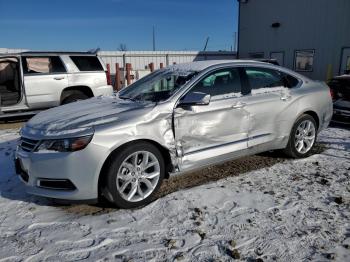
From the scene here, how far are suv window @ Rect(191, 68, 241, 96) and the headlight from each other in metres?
1.48

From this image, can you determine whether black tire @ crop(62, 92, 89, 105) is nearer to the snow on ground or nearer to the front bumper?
A: the snow on ground

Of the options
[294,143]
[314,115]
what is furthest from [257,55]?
[294,143]

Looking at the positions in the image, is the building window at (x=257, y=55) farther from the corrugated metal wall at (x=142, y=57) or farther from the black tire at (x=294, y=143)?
the black tire at (x=294, y=143)

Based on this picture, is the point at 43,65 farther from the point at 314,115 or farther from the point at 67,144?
the point at 314,115

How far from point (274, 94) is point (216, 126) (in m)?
1.18

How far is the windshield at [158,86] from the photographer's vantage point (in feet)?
13.9

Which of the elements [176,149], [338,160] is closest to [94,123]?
[176,149]

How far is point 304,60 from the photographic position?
17.0 metres

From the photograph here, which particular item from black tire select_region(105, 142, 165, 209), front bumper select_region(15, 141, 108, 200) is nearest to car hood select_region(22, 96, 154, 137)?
front bumper select_region(15, 141, 108, 200)

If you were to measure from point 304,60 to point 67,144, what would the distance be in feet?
52.3

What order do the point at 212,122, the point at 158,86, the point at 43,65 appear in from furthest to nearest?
the point at 43,65 → the point at 158,86 → the point at 212,122

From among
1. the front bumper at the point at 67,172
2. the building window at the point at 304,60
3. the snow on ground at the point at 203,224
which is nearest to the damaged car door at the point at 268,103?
the snow on ground at the point at 203,224

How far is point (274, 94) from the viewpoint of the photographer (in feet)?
16.0

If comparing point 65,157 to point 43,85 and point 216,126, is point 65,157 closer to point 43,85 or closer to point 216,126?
point 216,126
